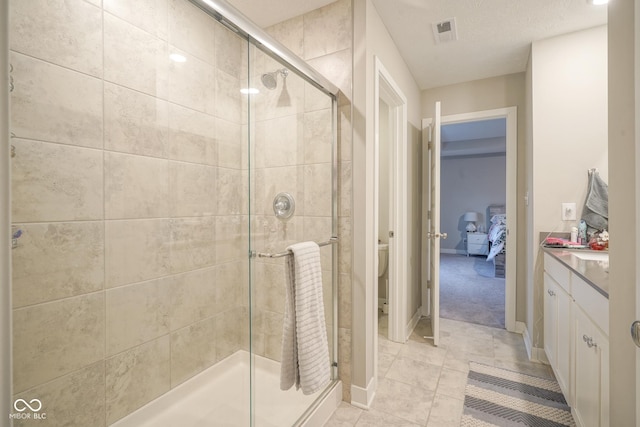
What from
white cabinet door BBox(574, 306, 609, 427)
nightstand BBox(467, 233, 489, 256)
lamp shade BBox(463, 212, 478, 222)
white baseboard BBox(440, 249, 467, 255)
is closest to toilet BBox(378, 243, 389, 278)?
white cabinet door BBox(574, 306, 609, 427)

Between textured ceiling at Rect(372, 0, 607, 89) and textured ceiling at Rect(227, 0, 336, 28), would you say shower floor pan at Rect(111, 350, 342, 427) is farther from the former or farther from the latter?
textured ceiling at Rect(372, 0, 607, 89)

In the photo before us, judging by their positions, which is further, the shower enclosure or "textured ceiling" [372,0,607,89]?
"textured ceiling" [372,0,607,89]

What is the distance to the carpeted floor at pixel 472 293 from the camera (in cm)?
325

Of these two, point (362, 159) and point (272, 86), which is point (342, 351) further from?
point (272, 86)

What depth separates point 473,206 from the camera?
7508mm

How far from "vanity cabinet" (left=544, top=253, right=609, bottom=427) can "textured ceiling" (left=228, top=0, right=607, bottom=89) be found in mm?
1685

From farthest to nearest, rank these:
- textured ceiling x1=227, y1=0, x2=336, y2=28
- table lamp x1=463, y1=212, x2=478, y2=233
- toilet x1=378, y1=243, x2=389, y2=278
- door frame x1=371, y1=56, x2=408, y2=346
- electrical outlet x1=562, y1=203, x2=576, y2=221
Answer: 1. table lamp x1=463, y1=212, x2=478, y2=233
2. toilet x1=378, y1=243, x2=389, y2=278
3. door frame x1=371, y1=56, x2=408, y2=346
4. electrical outlet x1=562, y1=203, x2=576, y2=221
5. textured ceiling x1=227, y1=0, x2=336, y2=28

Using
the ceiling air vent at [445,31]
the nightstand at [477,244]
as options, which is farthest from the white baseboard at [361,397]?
the nightstand at [477,244]

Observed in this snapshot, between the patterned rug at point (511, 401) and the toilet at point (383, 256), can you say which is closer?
the patterned rug at point (511, 401)

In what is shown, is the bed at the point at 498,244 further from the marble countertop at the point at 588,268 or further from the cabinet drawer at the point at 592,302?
the cabinet drawer at the point at 592,302

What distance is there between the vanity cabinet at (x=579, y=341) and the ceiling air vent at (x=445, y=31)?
1787 millimetres

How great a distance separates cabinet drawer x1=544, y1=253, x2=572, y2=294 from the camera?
163 cm

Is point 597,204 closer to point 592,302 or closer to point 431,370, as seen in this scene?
point 592,302

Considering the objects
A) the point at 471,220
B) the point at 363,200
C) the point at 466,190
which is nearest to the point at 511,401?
the point at 363,200
